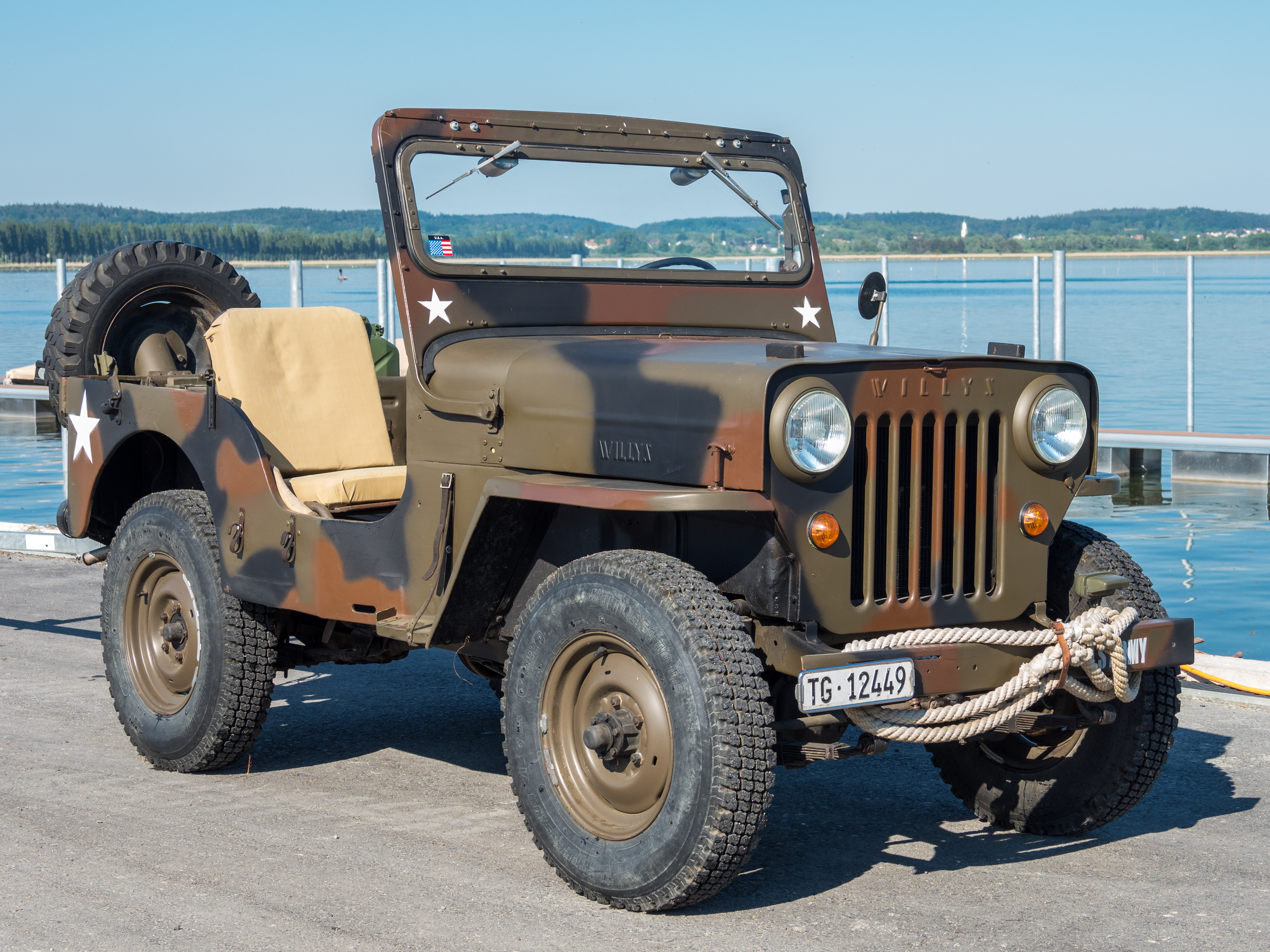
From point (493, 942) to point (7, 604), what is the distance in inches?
239

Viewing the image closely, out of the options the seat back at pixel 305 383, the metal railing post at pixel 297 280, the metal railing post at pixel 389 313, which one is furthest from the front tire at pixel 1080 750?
the metal railing post at pixel 297 280

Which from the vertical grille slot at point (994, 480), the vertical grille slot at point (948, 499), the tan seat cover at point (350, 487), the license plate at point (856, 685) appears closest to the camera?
the license plate at point (856, 685)

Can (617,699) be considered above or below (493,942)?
above

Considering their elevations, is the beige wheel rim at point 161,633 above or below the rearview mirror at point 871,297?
below

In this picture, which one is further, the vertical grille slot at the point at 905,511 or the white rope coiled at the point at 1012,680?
the vertical grille slot at the point at 905,511

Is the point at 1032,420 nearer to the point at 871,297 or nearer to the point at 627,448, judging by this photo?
the point at 627,448

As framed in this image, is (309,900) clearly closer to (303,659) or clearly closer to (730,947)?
(730,947)

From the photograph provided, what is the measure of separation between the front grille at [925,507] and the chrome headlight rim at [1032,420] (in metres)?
0.06

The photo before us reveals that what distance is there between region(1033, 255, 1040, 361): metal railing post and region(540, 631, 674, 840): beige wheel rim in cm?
1046

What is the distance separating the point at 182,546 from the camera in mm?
5547

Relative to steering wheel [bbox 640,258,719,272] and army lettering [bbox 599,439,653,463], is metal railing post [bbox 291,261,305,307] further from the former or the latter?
army lettering [bbox 599,439,653,463]

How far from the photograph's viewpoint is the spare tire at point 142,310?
6.29m

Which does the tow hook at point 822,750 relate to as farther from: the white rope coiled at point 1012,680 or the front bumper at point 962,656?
the front bumper at point 962,656

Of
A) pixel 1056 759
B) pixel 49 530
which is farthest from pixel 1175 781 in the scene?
pixel 49 530
